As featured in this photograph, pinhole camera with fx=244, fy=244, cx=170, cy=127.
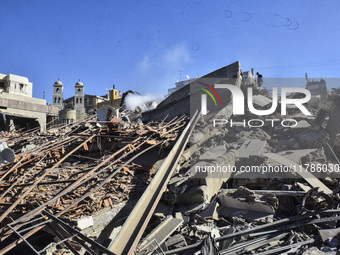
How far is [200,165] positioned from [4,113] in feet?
65.8

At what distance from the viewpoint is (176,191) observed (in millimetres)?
4809

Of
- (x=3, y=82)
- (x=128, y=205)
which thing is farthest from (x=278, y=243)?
(x=3, y=82)

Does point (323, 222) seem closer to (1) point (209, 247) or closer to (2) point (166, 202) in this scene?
(1) point (209, 247)

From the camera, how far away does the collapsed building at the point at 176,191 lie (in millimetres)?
3611

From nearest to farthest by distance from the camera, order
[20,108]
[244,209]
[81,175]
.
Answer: [244,209] < [81,175] < [20,108]

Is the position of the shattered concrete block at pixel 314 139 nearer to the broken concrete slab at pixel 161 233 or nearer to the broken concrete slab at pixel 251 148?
the broken concrete slab at pixel 251 148

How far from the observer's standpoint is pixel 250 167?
20.2 ft

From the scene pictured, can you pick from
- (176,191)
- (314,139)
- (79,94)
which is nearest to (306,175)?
(314,139)

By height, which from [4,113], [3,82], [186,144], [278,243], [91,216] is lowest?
[278,243]

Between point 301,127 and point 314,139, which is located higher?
point 301,127

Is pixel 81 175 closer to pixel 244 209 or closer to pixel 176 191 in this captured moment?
pixel 176 191

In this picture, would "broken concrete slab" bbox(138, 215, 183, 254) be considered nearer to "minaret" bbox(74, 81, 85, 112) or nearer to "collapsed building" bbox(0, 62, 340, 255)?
"collapsed building" bbox(0, 62, 340, 255)

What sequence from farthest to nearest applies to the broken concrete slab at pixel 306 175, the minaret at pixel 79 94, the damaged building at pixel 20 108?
the minaret at pixel 79 94
the damaged building at pixel 20 108
the broken concrete slab at pixel 306 175

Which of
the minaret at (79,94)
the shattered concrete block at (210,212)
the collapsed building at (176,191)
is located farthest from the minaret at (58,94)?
the shattered concrete block at (210,212)
